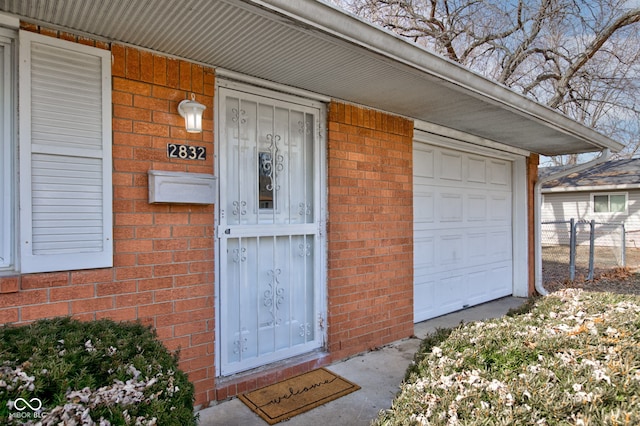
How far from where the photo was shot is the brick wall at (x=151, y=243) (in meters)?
2.45

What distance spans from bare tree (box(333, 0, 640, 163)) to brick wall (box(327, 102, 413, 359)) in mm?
6603

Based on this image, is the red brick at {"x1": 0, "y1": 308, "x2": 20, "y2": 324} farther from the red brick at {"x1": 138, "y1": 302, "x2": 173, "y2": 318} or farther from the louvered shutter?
the red brick at {"x1": 138, "y1": 302, "x2": 173, "y2": 318}

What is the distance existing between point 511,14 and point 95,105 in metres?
11.3

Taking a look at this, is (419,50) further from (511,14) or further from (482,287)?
(511,14)

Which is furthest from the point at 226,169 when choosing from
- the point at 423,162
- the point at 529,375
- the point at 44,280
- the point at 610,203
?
the point at 610,203

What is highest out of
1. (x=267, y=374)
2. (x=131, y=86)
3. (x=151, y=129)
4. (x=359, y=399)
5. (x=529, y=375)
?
(x=131, y=86)

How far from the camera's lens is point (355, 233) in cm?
397

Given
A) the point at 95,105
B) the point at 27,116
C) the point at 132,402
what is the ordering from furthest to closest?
the point at 95,105 → the point at 27,116 → the point at 132,402

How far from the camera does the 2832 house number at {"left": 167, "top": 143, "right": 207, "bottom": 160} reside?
282 centimetres

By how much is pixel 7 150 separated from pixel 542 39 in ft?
40.9

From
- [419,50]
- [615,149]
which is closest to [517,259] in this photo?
[615,149]

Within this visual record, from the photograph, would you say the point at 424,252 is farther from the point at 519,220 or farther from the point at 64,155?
the point at 64,155

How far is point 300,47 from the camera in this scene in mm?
2633

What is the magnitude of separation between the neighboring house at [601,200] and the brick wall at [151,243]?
1441cm
